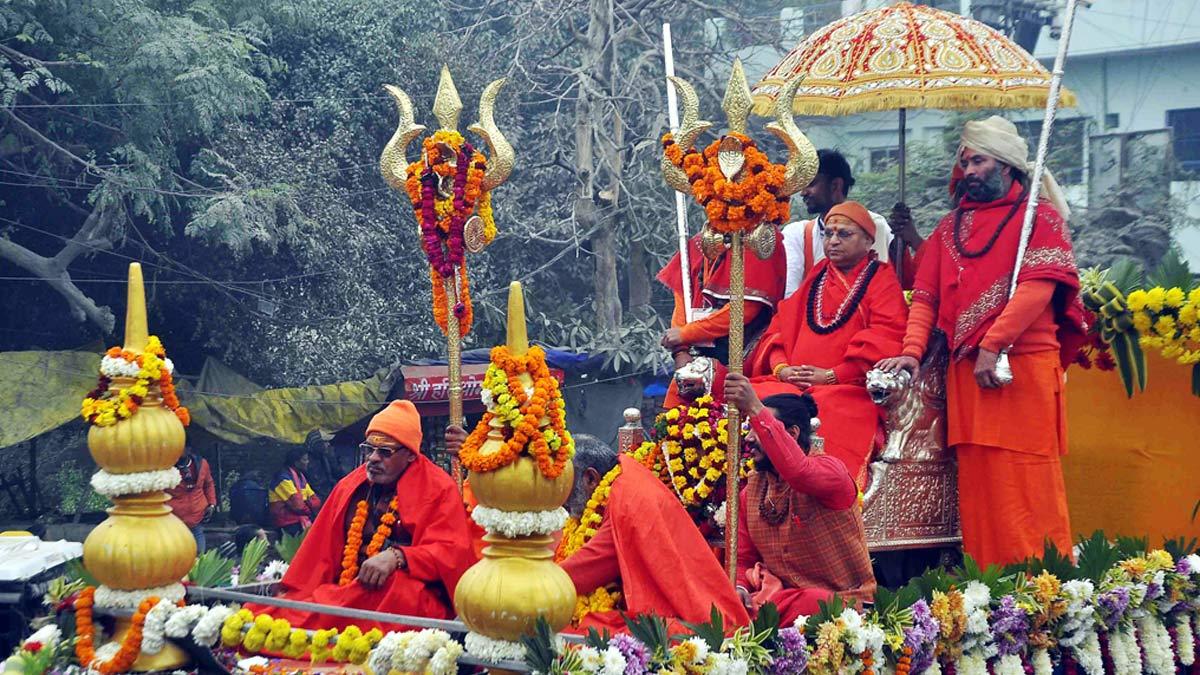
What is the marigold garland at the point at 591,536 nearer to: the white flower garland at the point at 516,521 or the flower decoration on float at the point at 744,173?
the white flower garland at the point at 516,521

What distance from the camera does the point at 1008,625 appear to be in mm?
5742

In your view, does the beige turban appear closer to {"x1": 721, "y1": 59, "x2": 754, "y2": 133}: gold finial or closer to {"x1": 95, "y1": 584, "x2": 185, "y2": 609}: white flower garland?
{"x1": 721, "y1": 59, "x2": 754, "y2": 133}: gold finial

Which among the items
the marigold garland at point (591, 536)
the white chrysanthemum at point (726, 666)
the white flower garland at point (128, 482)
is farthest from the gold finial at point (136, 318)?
the white chrysanthemum at point (726, 666)

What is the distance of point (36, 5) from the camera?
1611cm

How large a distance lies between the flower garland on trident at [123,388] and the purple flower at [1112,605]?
3781mm

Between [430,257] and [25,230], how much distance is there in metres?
12.2

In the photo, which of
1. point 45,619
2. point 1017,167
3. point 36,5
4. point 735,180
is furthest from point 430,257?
point 36,5

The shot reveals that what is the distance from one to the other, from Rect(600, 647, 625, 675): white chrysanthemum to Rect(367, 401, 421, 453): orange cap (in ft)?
6.44

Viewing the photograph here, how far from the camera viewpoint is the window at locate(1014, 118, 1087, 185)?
61.9 feet

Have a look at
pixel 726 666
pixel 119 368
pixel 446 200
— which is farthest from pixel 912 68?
pixel 119 368

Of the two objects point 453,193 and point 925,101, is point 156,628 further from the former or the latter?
point 925,101

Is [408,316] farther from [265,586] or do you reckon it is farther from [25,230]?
[265,586]

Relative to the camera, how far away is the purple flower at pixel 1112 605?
611 centimetres

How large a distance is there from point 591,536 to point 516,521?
48.0 inches
